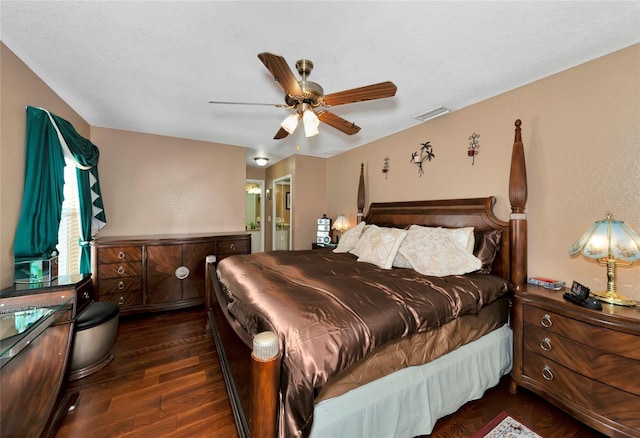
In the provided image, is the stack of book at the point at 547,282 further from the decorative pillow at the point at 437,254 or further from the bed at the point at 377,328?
the decorative pillow at the point at 437,254

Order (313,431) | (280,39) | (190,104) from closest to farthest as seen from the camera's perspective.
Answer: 1. (313,431)
2. (280,39)
3. (190,104)

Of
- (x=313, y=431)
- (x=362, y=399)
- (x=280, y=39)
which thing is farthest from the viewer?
(x=280, y=39)

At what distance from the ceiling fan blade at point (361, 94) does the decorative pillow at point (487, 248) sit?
1.58 meters

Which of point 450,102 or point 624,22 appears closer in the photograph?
point 624,22

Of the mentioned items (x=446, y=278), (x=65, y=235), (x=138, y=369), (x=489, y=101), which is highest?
(x=489, y=101)

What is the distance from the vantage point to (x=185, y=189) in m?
4.02

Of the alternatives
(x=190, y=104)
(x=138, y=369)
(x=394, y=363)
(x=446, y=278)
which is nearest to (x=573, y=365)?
(x=446, y=278)

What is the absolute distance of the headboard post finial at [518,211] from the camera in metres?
2.15

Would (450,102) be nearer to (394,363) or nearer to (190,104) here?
(394,363)

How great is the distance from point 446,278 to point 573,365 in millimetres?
871

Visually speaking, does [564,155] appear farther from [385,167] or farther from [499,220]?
[385,167]

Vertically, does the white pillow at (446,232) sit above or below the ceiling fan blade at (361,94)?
below

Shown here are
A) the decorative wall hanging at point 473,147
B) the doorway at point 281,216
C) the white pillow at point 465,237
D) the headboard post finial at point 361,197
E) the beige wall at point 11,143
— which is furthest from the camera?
the doorway at point 281,216

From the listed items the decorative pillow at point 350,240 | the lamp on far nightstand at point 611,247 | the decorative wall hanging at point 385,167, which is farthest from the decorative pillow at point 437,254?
the decorative wall hanging at point 385,167
